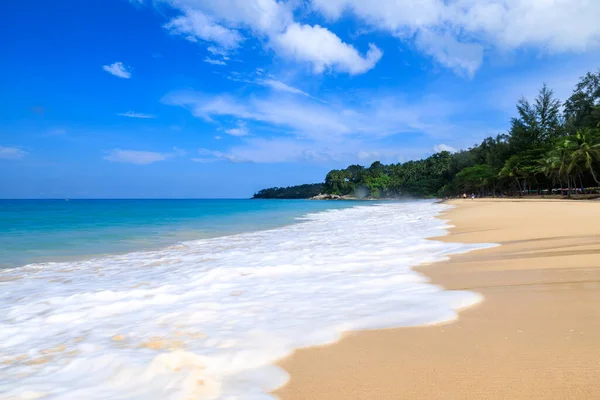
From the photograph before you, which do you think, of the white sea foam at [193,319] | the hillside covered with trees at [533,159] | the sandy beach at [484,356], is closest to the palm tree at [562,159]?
the hillside covered with trees at [533,159]

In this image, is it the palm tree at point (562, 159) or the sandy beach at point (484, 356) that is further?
the palm tree at point (562, 159)

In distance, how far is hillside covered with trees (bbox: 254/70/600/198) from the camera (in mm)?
41312

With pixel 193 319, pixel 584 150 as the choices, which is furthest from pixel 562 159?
pixel 193 319

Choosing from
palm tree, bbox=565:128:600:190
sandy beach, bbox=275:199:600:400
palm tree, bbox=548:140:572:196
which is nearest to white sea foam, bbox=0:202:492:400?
sandy beach, bbox=275:199:600:400

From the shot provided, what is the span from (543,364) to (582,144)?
4686cm

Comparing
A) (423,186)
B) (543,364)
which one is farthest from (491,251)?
(423,186)

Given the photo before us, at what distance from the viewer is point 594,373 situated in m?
1.97

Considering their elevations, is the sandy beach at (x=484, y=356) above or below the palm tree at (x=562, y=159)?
below

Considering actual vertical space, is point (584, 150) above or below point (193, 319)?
above

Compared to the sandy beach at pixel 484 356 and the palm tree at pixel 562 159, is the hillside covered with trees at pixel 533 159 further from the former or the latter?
the sandy beach at pixel 484 356

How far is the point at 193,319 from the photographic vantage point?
11.9 feet

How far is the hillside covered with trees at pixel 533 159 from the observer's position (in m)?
41.3

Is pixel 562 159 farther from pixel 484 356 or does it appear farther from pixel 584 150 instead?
pixel 484 356

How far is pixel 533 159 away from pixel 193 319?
63.6 m
